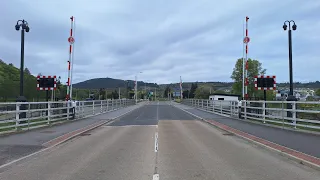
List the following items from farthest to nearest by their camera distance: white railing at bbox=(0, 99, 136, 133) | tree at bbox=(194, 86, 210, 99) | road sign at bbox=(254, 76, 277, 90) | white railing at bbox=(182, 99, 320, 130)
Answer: tree at bbox=(194, 86, 210, 99) < road sign at bbox=(254, 76, 277, 90) < white railing at bbox=(182, 99, 320, 130) < white railing at bbox=(0, 99, 136, 133)

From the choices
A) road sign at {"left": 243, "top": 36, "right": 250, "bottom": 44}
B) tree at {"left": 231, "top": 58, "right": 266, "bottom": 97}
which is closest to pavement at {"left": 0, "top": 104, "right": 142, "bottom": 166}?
road sign at {"left": 243, "top": 36, "right": 250, "bottom": 44}

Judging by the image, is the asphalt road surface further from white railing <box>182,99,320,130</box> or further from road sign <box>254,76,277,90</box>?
road sign <box>254,76,277,90</box>

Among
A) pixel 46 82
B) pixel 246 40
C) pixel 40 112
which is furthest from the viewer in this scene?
pixel 246 40

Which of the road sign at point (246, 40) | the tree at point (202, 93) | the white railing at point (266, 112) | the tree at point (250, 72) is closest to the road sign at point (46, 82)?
the white railing at point (266, 112)

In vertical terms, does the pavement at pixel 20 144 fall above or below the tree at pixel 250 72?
below

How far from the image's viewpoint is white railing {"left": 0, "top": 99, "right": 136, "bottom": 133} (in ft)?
52.0

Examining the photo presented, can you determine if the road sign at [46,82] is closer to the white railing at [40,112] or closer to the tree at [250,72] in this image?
the white railing at [40,112]

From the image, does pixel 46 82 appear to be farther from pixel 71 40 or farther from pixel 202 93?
pixel 202 93

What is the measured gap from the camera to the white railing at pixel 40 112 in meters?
15.8

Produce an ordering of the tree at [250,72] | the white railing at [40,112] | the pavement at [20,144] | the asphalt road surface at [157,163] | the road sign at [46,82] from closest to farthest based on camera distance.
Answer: the asphalt road surface at [157,163]
the pavement at [20,144]
the white railing at [40,112]
the road sign at [46,82]
the tree at [250,72]

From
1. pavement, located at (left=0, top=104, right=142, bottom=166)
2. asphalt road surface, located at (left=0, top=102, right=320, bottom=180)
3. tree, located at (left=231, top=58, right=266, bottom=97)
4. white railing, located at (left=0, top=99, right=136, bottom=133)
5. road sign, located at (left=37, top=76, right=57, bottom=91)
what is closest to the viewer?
asphalt road surface, located at (left=0, top=102, right=320, bottom=180)

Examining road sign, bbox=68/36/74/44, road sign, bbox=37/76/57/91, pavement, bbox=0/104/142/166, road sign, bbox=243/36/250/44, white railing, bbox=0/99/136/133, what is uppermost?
road sign, bbox=243/36/250/44

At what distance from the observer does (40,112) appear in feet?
78.5

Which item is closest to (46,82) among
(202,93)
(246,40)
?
(246,40)
